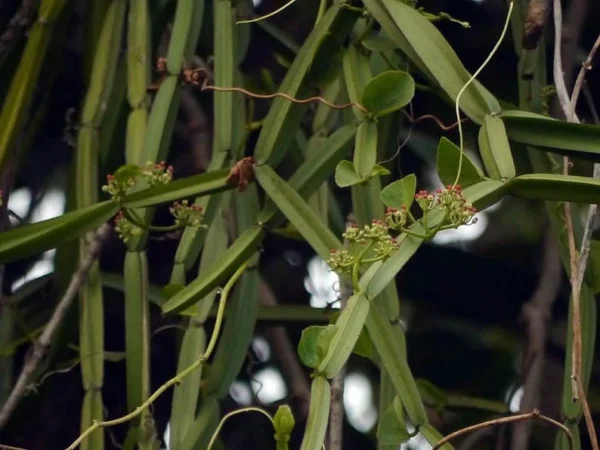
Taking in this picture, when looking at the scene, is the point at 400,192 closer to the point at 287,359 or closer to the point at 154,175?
the point at 154,175

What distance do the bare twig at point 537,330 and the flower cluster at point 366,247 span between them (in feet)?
1.23

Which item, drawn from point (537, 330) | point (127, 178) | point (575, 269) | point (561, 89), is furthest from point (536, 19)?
point (537, 330)

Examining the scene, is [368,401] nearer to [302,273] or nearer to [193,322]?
[302,273]

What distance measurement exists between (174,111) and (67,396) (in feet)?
1.18

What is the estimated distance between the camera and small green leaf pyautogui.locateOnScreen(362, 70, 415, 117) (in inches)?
23.2

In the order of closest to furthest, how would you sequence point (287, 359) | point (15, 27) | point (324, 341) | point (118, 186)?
1. point (324, 341)
2. point (118, 186)
3. point (15, 27)
4. point (287, 359)

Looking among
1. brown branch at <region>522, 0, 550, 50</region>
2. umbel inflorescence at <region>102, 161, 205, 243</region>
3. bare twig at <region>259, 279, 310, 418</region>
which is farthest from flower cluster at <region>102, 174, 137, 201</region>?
bare twig at <region>259, 279, 310, 418</region>

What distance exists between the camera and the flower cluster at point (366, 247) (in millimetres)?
500

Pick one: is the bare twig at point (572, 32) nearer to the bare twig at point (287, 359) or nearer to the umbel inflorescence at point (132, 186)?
the bare twig at point (287, 359)

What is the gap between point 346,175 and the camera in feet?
1.85

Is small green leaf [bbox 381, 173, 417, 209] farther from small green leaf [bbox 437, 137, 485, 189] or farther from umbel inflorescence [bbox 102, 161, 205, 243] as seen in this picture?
umbel inflorescence [bbox 102, 161, 205, 243]

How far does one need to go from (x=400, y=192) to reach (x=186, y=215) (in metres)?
0.16

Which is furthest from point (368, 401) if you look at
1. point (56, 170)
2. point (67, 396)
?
point (56, 170)

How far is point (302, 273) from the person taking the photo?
1.09 m
